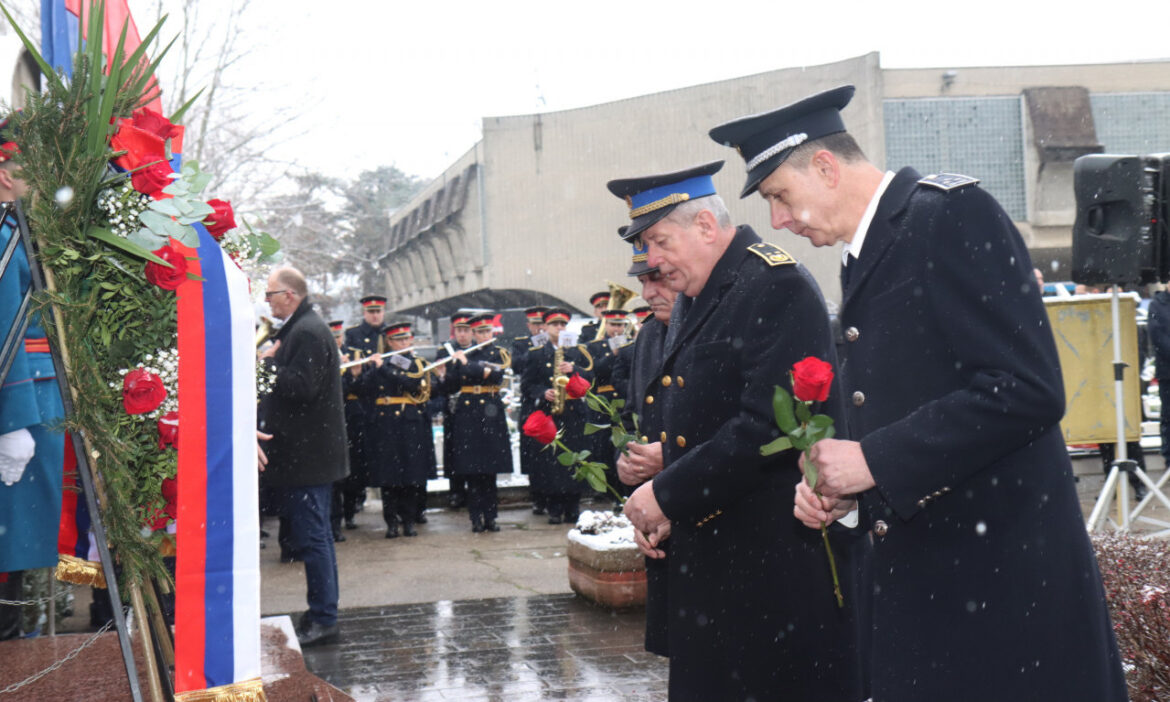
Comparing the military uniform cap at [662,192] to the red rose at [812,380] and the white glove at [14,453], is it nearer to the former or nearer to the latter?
the red rose at [812,380]

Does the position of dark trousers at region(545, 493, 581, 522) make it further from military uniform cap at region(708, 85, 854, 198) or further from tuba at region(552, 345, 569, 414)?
military uniform cap at region(708, 85, 854, 198)

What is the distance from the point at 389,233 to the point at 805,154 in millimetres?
47679

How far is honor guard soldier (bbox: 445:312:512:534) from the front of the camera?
37.1 ft

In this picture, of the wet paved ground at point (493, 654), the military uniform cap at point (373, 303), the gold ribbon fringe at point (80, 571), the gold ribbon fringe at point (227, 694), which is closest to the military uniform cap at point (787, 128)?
the gold ribbon fringe at point (227, 694)

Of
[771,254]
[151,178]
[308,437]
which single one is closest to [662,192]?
[771,254]

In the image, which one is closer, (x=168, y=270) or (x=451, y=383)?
(x=168, y=270)

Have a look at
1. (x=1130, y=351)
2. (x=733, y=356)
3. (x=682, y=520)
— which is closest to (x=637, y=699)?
(x=682, y=520)

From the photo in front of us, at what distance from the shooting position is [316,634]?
21.1 ft

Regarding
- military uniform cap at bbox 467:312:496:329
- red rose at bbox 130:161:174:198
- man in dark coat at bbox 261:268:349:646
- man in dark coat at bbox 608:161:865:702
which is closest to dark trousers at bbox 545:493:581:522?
military uniform cap at bbox 467:312:496:329

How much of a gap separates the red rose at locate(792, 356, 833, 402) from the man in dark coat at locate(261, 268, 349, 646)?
452cm

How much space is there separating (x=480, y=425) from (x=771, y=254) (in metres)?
8.69

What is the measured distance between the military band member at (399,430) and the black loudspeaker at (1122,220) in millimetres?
6349

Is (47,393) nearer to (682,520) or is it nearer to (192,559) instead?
(192,559)

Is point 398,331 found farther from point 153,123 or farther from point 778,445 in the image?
point 778,445
